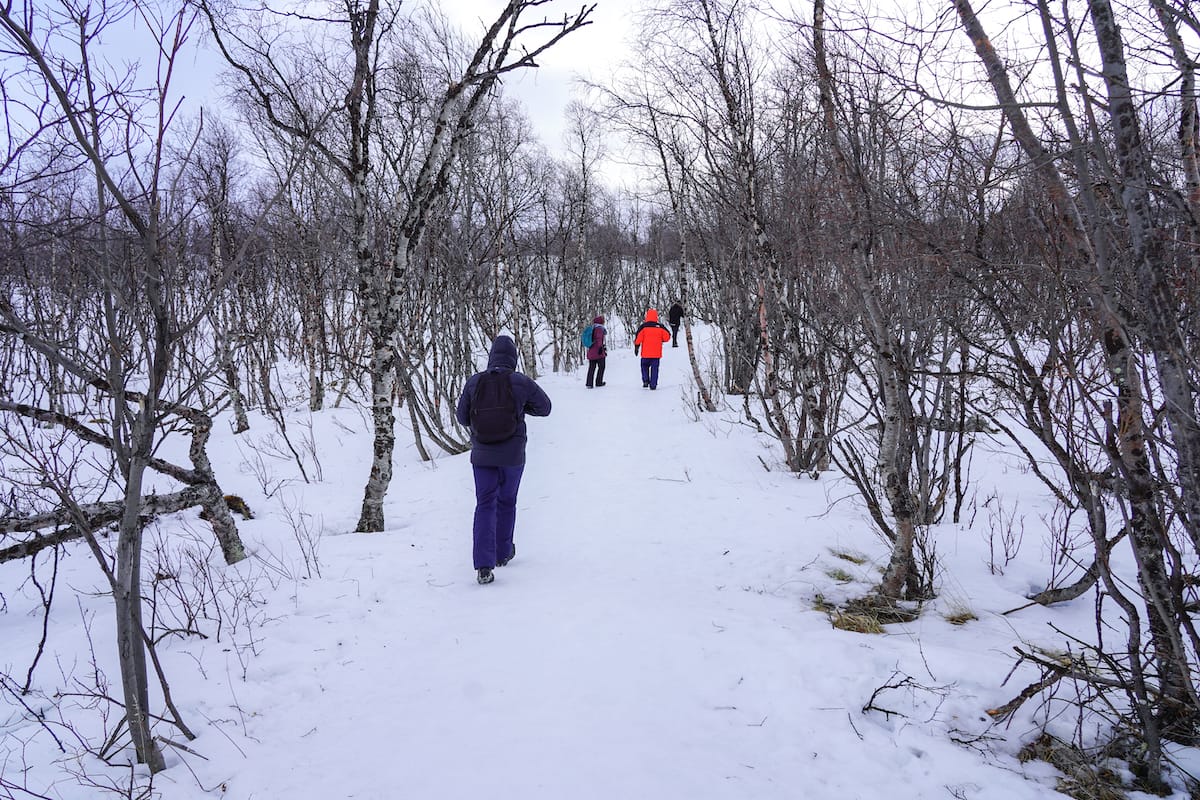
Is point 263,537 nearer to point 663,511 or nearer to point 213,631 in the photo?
point 213,631

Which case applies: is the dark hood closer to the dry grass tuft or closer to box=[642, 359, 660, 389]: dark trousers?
the dry grass tuft

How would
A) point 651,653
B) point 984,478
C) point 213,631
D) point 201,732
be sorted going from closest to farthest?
point 201,732
point 651,653
point 213,631
point 984,478

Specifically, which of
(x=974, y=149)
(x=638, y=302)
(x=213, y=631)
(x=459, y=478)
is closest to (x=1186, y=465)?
(x=974, y=149)

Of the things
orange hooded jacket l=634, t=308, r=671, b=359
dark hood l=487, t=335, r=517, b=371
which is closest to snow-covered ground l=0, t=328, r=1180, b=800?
dark hood l=487, t=335, r=517, b=371

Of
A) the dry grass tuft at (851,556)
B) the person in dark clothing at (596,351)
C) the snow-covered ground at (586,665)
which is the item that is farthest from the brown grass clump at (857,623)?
the person in dark clothing at (596,351)

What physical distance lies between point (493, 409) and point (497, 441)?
245mm

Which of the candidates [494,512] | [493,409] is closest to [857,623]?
[494,512]

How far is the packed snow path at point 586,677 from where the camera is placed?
2.28 m

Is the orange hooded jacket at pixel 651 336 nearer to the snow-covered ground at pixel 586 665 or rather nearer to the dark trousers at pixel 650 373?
the dark trousers at pixel 650 373

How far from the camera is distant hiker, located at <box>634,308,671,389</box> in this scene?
12.7 metres

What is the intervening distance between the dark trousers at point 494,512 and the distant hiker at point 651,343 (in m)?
8.55

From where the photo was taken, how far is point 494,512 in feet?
14.3

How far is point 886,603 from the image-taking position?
3578 mm

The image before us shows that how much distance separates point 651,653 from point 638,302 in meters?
28.8
